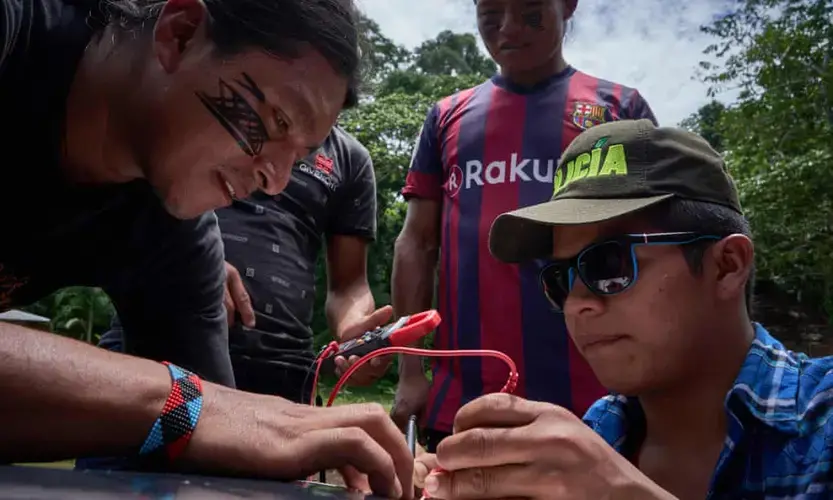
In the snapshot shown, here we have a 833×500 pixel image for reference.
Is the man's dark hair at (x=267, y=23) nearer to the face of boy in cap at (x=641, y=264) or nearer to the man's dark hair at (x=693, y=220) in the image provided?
the face of boy in cap at (x=641, y=264)

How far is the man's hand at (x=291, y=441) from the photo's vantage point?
1.09 metres

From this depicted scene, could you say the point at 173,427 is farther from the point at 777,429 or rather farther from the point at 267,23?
the point at 777,429

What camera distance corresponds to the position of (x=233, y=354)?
102 inches

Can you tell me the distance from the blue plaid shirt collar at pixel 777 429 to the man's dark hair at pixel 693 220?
0.78ft

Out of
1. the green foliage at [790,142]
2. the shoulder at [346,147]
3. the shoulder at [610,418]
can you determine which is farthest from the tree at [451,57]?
the shoulder at [610,418]

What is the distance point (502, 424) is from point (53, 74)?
1.22m

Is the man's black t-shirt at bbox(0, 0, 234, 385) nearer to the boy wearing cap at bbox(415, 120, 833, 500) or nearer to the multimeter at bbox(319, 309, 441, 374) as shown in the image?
the multimeter at bbox(319, 309, 441, 374)

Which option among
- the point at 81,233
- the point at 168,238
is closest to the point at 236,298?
the point at 168,238

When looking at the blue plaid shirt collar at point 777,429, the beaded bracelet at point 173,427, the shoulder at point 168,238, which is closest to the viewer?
the beaded bracelet at point 173,427

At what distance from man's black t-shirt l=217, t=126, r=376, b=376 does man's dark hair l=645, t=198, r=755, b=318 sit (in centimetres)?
142

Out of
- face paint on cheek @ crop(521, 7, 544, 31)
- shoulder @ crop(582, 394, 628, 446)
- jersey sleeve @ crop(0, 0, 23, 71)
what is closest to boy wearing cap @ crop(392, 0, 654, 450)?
face paint on cheek @ crop(521, 7, 544, 31)

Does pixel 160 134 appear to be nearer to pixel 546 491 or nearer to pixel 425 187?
pixel 546 491

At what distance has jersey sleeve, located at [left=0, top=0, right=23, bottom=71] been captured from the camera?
1.40 m

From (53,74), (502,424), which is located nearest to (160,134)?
(53,74)
